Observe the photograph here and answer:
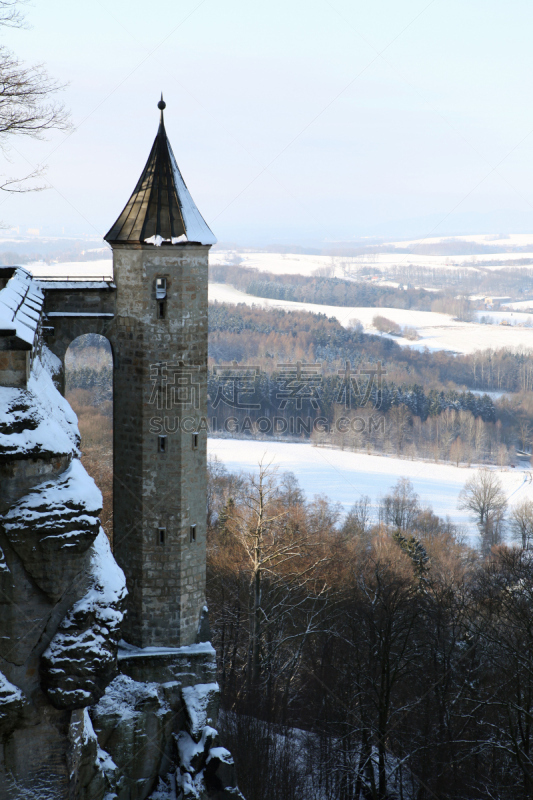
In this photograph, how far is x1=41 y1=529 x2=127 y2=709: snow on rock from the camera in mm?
12844

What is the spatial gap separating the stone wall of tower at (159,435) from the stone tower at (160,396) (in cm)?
3

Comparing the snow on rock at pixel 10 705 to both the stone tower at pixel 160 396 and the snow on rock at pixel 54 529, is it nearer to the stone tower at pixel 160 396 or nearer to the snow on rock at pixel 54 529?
the snow on rock at pixel 54 529

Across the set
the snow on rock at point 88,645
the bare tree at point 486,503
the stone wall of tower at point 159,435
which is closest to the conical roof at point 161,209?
the stone wall of tower at point 159,435

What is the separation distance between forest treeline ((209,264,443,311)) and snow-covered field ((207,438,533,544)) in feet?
218

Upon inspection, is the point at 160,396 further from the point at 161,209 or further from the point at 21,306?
the point at 21,306

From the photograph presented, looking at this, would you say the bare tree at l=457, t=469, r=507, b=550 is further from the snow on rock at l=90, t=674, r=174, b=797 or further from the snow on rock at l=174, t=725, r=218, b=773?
the snow on rock at l=90, t=674, r=174, b=797

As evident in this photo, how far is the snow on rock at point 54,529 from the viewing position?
12234 millimetres

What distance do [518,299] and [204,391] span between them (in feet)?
620

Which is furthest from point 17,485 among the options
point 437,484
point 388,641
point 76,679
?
point 437,484

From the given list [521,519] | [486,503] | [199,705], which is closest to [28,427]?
[199,705]

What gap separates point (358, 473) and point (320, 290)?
82.7m

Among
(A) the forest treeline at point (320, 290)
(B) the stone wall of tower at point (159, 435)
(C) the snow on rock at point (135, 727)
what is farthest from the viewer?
(A) the forest treeline at point (320, 290)

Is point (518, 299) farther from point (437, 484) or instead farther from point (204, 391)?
point (204, 391)

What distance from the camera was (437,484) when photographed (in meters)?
79.6
